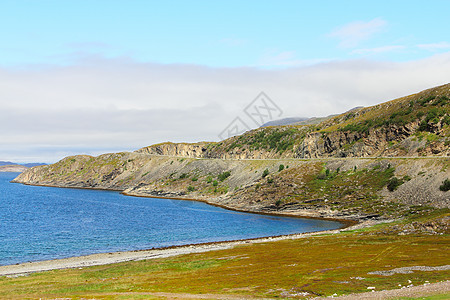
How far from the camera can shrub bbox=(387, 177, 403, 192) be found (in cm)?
10181

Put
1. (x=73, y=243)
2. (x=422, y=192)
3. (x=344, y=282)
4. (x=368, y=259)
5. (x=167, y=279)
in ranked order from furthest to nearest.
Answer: (x=422, y=192), (x=73, y=243), (x=368, y=259), (x=167, y=279), (x=344, y=282)

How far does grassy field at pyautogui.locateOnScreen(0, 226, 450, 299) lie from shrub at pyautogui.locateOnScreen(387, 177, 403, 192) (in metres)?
44.2

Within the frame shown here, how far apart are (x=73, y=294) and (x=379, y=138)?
129 meters

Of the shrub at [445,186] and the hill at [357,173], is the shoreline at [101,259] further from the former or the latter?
the shrub at [445,186]

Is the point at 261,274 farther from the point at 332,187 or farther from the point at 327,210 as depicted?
the point at 332,187

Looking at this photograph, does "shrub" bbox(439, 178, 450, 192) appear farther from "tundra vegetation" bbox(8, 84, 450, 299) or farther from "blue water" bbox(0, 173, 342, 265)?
"blue water" bbox(0, 173, 342, 265)

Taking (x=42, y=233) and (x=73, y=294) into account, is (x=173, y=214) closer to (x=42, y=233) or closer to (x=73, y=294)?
(x=42, y=233)

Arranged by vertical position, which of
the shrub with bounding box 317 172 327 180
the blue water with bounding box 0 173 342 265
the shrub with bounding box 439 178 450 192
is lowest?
the blue water with bounding box 0 173 342 265

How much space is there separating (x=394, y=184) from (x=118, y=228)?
7608cm

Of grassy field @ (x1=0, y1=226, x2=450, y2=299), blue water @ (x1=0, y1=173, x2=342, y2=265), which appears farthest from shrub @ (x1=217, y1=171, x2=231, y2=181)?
grassy field @ (x1=0, y1=226, x2=450, y2=299)

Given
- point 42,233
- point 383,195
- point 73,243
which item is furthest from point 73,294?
point 383,195

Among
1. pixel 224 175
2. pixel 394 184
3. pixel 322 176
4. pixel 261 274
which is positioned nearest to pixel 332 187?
pixel 322 176

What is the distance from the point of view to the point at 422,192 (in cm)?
9394

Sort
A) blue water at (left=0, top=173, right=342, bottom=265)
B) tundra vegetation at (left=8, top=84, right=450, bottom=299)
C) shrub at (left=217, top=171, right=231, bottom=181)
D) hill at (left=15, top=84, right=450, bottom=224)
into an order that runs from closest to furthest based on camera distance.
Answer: tundra vegetation at (left=8, top=84, right=450, bottom=299) → blue water at (left=0, top=173, right=342, bottom=265) → hill at (left=15, top=84, right=450, bottom=224) → shrub at (left=217, top=171, right=231, bottom=181)
